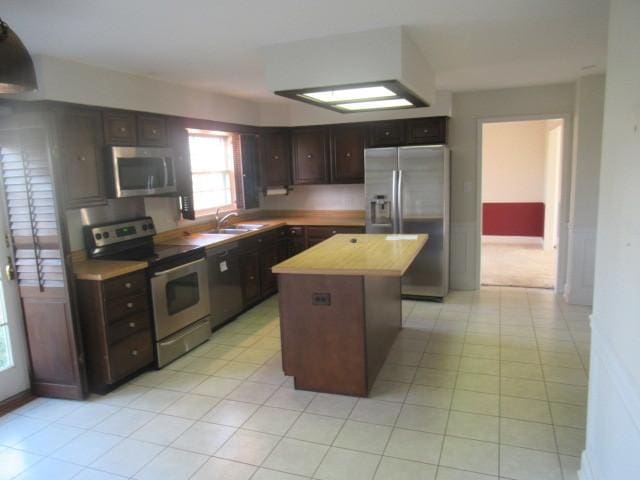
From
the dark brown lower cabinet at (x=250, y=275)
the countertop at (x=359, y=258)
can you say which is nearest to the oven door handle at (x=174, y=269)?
the dark brown lower cabinet at (x=250, y=275)

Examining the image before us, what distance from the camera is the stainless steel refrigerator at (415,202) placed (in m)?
5.08

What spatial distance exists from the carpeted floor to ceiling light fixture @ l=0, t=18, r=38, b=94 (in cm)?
557

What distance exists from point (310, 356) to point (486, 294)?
10.2 feet

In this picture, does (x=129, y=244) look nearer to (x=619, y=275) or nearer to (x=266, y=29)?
(x=266, y=29)

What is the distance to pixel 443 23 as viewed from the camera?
279cm

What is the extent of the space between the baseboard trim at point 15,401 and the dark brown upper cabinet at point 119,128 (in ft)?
6.36

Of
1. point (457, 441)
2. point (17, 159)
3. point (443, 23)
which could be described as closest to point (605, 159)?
point (443, 23)

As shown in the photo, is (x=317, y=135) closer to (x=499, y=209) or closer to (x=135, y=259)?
(x=135, y=259)

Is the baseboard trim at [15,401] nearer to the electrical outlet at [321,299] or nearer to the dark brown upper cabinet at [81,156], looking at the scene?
the dark brown upper cabinet at [81,156]

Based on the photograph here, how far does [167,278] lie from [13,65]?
2.35 metres

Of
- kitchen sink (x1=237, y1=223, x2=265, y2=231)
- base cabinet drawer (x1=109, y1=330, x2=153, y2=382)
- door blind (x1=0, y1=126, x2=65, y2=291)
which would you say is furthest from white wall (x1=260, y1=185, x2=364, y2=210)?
door blind (x1=0, y1=126, x2=65, y2=291)

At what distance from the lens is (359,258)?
10.8 ft

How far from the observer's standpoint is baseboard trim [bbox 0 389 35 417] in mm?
3160

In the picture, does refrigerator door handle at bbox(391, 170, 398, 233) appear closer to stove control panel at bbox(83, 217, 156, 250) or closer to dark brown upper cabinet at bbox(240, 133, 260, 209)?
dark brown upper cabinet at bbox(240, 133, 260, 209)
